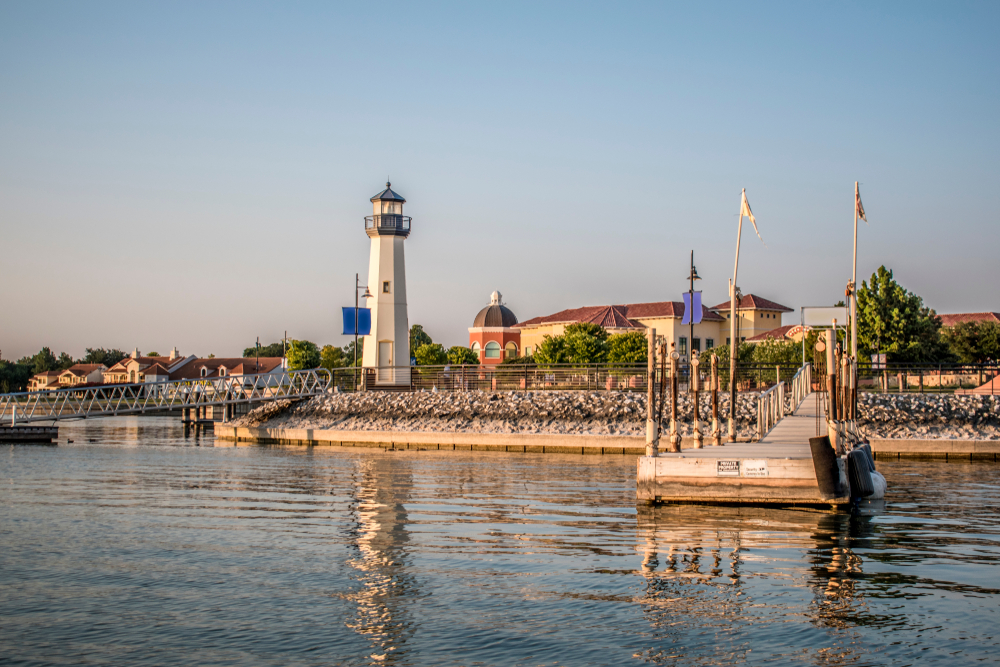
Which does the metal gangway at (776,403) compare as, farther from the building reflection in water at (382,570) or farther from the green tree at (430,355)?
the green tree at (430,355)

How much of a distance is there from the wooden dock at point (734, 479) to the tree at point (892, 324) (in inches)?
1619

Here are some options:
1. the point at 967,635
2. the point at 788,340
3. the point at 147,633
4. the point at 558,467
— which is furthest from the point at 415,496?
the point at 788,340

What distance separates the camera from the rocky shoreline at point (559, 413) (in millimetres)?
35594

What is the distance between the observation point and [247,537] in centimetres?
1505

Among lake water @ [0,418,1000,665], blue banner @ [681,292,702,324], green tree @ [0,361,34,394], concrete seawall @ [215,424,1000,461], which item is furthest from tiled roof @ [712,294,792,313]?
green tree @ [0,361,34,394]

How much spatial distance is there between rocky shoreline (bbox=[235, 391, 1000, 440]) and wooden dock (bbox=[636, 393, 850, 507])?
16225 millimetres

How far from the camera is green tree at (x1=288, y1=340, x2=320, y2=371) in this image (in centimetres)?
10531

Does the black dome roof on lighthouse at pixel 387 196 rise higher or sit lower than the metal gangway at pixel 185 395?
higher

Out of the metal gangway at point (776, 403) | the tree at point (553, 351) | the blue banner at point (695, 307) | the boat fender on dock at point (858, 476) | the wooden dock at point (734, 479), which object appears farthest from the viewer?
the tree at point (553, 351)

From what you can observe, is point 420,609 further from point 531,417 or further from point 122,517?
point 531,417

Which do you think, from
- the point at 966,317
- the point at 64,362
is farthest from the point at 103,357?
the point at 966,317

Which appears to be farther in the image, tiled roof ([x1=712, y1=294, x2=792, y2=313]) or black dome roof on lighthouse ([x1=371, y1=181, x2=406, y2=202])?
tiled roof ([x1=712, y1=294, x2=792, y2=313])

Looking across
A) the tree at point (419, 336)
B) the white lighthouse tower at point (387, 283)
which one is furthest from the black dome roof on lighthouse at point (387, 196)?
the tree at point (419, 336)

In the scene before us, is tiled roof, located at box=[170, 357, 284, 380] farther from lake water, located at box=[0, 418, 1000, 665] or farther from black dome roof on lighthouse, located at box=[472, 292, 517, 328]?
lake water, located at box=[0, 418, 1000, 665]
